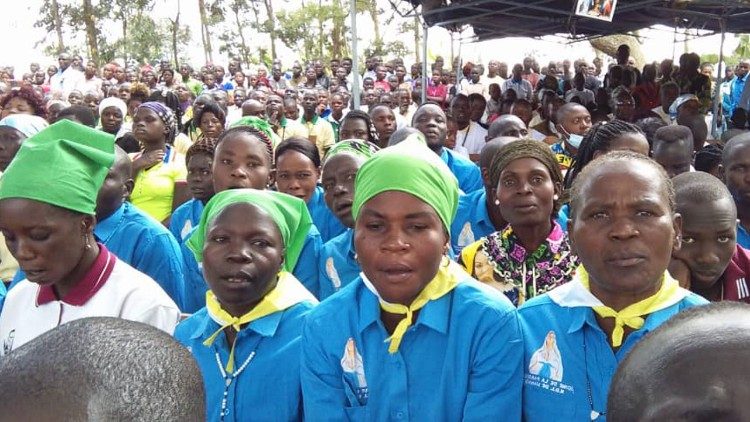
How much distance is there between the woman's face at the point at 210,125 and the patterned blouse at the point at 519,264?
420 cm

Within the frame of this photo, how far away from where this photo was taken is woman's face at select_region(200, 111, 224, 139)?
642 cm

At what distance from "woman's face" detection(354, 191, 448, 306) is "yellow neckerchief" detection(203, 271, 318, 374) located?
1.23ft

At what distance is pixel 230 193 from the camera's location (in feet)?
7.57

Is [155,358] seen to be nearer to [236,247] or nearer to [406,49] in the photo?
[236,247]

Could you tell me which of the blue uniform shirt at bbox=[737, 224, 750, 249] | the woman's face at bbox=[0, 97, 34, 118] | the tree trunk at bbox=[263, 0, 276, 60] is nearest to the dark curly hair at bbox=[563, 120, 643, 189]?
the blue uniform shirt at bbox=[737, 224, 750, 249]

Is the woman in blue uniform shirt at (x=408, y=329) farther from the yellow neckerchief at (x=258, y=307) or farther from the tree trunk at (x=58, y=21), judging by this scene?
the tree trunk at (x=58, y=21)

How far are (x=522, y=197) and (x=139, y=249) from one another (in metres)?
1.57

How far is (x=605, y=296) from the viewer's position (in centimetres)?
187

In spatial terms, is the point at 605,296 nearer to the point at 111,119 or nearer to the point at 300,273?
the point at 300,273

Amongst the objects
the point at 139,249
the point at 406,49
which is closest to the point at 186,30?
the point at 406,49

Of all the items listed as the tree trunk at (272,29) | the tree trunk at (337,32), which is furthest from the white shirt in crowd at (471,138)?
the tree trunk at (272,29)

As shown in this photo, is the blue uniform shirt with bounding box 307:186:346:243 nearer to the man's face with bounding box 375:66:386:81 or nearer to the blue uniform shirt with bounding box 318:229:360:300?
the blue uniform shirt with bounding box 318:229:360:300

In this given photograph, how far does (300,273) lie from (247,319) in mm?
876

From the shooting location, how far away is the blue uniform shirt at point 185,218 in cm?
388
